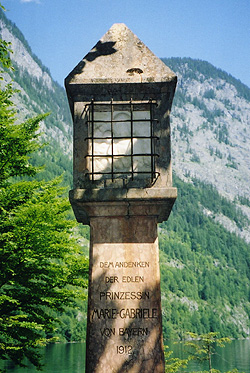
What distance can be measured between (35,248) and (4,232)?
0.96 metres

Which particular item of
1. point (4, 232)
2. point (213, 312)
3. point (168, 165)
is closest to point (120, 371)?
point (168, 165)

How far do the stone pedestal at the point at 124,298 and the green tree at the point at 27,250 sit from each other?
495cm

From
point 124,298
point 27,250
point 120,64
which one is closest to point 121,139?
point 120,64

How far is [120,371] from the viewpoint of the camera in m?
5.02

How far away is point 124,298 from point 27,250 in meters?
Result: 5.26

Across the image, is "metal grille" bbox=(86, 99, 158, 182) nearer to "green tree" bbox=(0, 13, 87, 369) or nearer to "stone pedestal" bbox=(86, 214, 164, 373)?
"stone pedestal" bbox=(86, 214, 164, 373)

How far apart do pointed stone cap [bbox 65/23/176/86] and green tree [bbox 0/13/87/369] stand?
4948mm

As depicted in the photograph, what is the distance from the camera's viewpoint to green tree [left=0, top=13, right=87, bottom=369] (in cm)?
1022

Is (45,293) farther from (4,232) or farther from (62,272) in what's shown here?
(4,232)

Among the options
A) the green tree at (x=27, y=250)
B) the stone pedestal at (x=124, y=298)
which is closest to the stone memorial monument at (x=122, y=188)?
Answer: the stone pedestal at (x=124, y=298)

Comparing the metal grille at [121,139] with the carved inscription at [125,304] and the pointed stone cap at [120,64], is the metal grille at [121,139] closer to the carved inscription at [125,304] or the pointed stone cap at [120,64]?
the pointed stone cap at [120,64]

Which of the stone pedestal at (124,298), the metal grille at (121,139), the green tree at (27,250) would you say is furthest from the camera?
the green tree at (27,250)

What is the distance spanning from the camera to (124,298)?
525 cm

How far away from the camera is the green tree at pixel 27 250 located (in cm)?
1022
